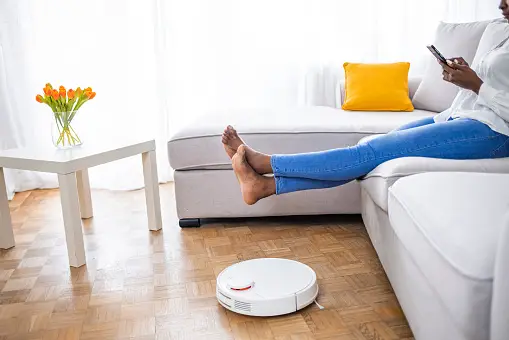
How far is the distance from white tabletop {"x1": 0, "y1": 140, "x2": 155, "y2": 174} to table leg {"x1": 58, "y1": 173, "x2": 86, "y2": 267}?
4 cm

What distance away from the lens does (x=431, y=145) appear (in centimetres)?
178

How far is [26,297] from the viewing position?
186cm

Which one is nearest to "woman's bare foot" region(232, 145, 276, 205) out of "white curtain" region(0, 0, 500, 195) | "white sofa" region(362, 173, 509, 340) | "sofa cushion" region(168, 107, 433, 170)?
"sofa cushion" region(168, 107, 433, 170)

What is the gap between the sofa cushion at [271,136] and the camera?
236 cm

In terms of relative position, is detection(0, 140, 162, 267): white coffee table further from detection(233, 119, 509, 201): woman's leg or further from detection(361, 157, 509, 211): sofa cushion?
detection(361, 157, 509, 211): sofa cushion

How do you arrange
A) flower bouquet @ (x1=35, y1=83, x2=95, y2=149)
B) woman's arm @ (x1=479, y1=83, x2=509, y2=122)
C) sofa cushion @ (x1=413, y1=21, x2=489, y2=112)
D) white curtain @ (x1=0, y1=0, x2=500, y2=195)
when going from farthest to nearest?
white curtain @ (x1=0, y1=0, x2=500, y2=195) → sofa cushion @ (x1=413, y1=21, x2=489, y2=112) → flower bouquet @ (x1=35, y1=83, x2=95, y2=149) → woman's arm @ (x1=479, y1=83, x2=509, y2=122)

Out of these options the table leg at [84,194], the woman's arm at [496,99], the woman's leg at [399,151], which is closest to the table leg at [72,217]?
the table leg at [84,194]

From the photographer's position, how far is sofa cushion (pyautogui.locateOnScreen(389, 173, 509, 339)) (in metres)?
0.92

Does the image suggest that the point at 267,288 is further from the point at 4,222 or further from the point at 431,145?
the point at 4,222

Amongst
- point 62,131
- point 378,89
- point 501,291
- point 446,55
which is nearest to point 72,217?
point 62,131

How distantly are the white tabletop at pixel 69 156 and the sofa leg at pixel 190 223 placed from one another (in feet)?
1.26

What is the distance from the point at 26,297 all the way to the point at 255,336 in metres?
0.88

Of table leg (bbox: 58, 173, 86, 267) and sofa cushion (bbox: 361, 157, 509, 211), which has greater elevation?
sofa cushion (bbox: 361, 157, 509, 211)

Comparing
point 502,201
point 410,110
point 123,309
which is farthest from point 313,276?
point 410,110
